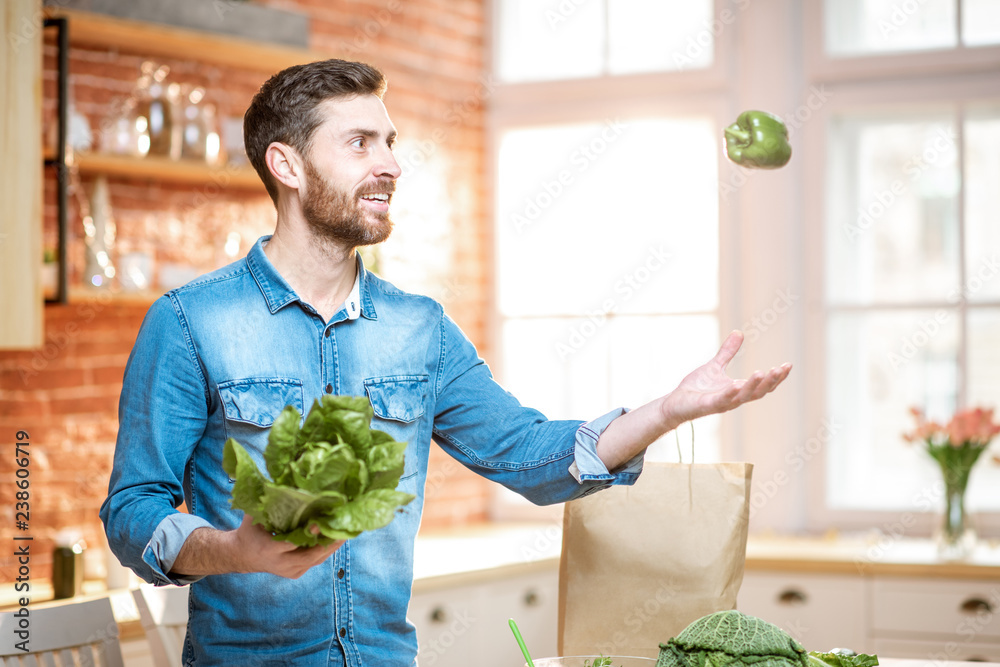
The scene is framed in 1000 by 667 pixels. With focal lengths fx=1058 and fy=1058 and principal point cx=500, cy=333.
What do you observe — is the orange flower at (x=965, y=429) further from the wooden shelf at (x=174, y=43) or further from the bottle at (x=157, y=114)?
the bottle at (x=157, y=114)

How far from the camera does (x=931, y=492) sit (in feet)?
11.7

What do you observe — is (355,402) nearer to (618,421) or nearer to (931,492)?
(618,421)

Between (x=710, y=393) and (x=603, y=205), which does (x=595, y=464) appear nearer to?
(x=710, y=393)

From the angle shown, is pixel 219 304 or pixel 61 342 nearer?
pixel 219 304

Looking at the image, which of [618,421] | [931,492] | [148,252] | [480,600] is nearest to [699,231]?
[931,492]

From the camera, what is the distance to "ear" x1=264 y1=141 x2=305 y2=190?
1.61 m

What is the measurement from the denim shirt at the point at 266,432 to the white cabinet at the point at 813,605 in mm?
1834

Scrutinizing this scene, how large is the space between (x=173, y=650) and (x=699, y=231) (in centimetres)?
256

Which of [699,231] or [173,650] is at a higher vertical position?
[699,231]

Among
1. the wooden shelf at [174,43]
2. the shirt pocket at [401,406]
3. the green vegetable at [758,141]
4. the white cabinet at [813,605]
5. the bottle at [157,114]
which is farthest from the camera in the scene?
the white cabinet at [813,605]

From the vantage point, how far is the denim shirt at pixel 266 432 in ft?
4.69

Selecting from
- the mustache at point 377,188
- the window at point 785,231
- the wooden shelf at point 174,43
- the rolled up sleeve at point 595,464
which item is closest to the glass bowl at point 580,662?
the rolled up sleeve at point 595,464

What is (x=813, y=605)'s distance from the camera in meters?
3.16

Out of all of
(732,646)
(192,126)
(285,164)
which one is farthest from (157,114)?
(732,646)
